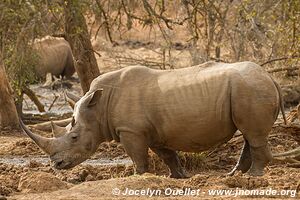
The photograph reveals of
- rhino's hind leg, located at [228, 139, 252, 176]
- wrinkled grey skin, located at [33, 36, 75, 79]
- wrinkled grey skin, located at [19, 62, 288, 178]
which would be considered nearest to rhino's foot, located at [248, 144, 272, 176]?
wrinkled grey skin, located at [19, 62, 288, 178]

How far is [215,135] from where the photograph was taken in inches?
391

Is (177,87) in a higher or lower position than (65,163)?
higher

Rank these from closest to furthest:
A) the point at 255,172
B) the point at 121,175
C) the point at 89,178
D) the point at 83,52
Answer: the point at 255,172 → the point at 89,178 → the point at 121,175 → the point at 83,52

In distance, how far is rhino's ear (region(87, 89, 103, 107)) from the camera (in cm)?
1015

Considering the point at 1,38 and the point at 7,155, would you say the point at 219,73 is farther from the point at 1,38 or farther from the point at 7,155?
the point at 1,38

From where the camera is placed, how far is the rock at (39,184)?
27.0ft

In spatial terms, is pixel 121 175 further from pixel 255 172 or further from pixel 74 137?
pixel 255 172

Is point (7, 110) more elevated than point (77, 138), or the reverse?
point (77, 138)

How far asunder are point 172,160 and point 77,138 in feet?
3.88

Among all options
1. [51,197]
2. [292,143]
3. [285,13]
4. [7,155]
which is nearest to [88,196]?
[51,197]

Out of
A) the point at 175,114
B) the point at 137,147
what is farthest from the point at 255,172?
the point at 137,147

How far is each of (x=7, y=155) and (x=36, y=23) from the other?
204cm

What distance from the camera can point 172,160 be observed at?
10.5 m

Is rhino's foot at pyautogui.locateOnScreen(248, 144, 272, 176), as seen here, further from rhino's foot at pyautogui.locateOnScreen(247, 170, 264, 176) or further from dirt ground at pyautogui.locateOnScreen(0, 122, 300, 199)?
dirt ground at pyautogui.locateOnScreen(0, 122, 300, 199)
